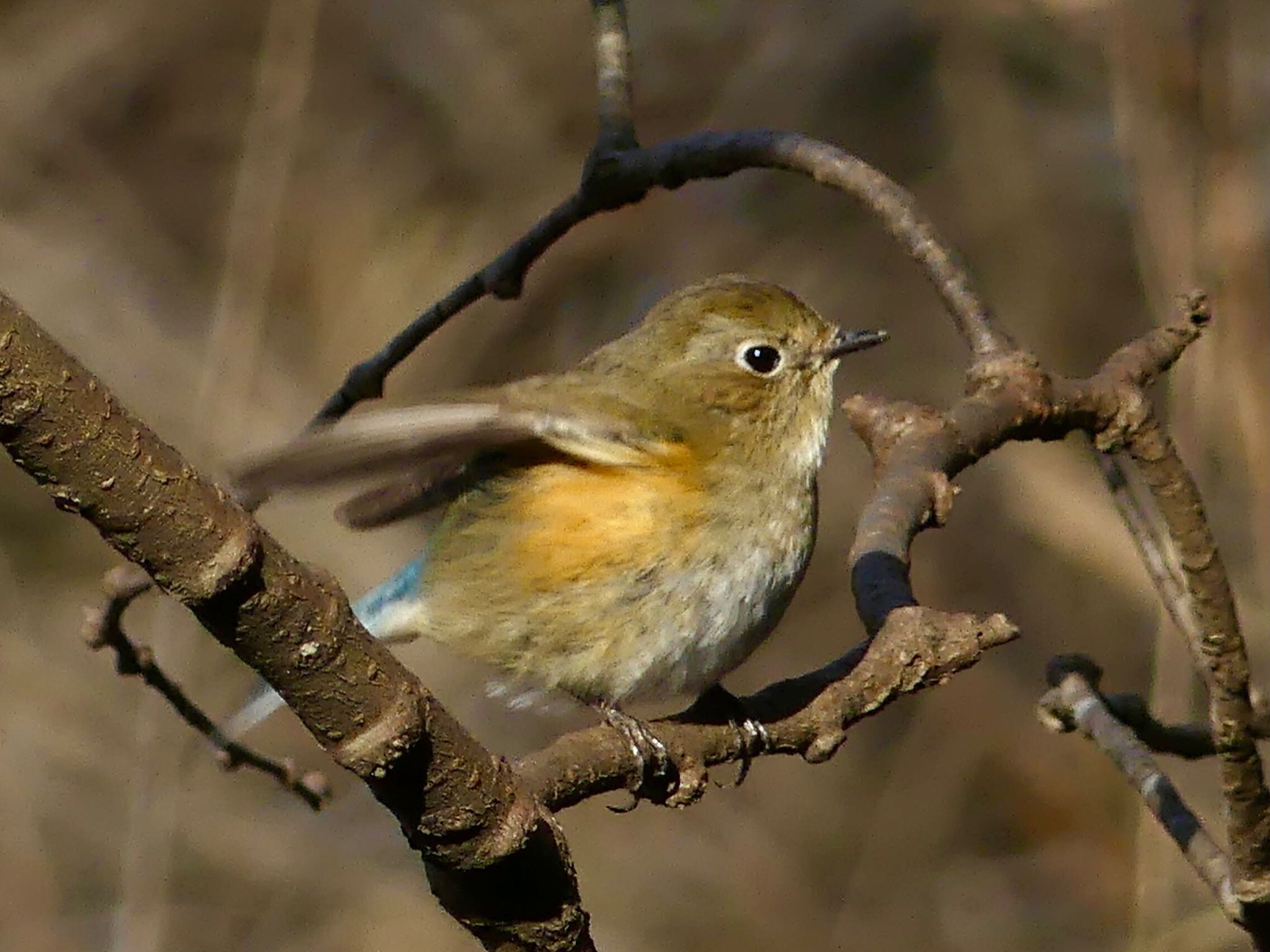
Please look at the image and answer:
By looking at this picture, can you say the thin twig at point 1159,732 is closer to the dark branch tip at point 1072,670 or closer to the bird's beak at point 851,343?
the dark branch tip at point 1072,670

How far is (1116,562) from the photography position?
5.57 m

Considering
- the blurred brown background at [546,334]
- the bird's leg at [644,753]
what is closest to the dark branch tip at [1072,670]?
the bird's leg at [644,753]

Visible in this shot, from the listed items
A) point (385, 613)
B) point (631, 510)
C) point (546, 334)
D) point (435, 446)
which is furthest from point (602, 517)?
point (546, 334)

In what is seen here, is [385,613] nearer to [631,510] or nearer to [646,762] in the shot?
[631,510]

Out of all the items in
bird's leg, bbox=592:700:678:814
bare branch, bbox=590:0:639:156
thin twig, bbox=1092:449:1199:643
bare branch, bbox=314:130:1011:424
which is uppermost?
bare branch, bbox=590:0:639:156

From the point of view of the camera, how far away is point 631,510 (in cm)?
287

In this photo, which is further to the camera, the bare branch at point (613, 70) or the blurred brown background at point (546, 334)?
the blurred brown background at point (546, 334)

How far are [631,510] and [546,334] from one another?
3.84 metres

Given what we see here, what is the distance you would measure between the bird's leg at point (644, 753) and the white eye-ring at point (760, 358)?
930mm

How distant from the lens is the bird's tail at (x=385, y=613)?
3231 mm

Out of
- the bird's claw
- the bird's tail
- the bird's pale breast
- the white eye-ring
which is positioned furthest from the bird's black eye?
the bird's claw

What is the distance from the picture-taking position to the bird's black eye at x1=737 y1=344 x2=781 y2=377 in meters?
3.27

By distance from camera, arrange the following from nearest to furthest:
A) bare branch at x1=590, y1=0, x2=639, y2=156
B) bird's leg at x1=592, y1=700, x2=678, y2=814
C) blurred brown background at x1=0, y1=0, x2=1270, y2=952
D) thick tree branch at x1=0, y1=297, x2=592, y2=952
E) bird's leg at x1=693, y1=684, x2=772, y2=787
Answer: thick tree branch at x1=0, y1=297, x2=592, y2=952 → bird's leg at x1=592, y1=700, x2=678, y2=814 → bird's leg at x1=693, y1=684, x2=772, y2=787 → bare branch at x1=590, y1=0, x2=639, y2=156 → blurred brown background at x1=0, y1=0, x2=1270, y2=952

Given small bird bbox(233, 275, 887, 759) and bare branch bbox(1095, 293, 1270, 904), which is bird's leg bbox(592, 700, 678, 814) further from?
bare branch bbox(1095, 293, 1270, 904)
